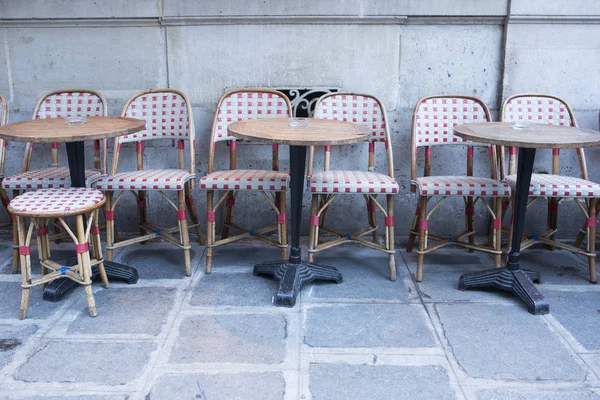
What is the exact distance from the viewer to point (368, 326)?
112 inches

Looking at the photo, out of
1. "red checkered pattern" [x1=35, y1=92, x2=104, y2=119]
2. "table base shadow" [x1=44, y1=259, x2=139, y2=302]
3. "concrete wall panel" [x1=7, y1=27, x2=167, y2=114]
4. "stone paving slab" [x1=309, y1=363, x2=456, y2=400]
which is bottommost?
"stone paving slab" [x1=309, y1=363, x2=456, y2=400]

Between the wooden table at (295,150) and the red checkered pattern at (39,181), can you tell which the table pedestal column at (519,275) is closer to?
the wooden table at (295,150)

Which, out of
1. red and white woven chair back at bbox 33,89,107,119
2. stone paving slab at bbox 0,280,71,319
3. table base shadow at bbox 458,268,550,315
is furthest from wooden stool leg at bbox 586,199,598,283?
red and white woven chair back at bbox 33,89,107,119

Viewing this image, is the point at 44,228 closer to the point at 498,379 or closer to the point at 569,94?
the point at 498,379

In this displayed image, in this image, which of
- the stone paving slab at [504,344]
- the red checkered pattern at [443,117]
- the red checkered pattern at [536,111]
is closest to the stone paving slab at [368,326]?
the stone paving slab at [504,344]

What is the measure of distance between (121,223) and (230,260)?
1023 mm

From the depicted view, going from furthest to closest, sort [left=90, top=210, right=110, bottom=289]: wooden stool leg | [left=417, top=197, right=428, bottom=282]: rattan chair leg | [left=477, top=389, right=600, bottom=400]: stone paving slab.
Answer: [left=417, top=197, right=428, bottom=282]: rattan chair leg < [left=90, top=210, right=110, bottom=289]: wooden stool leg < [left=477, top=389, right=600, bottom=400]: stone paving slab

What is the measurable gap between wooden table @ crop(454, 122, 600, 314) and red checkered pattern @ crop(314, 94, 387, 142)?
0.63 meters

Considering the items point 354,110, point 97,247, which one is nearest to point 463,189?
point 354,110

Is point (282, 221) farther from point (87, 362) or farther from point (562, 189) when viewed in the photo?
point (562, 189)

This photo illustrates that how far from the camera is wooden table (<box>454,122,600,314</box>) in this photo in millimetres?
2896

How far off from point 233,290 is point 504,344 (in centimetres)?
147

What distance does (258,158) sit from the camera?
4.16 m

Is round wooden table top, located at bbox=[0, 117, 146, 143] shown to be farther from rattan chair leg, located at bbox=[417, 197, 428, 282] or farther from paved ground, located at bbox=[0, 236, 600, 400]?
rattan chair leg, located at bbox=[417, 197, 428, 282]
